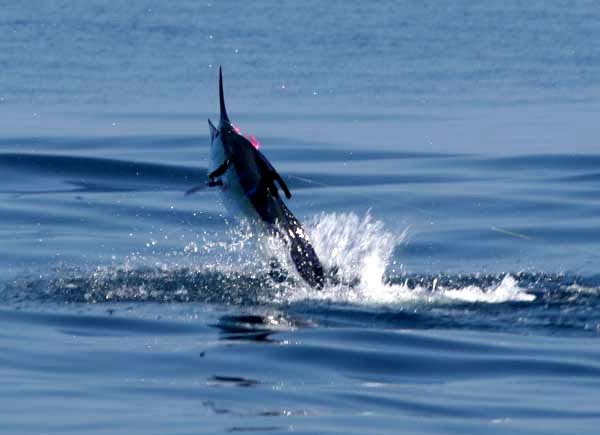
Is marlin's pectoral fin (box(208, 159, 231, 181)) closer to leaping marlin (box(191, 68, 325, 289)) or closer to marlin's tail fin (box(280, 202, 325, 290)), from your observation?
leaping marlin (box(191, 68, 325, 289))

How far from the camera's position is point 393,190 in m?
18.9

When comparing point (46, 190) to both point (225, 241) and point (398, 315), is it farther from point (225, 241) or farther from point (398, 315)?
point (398, 315)

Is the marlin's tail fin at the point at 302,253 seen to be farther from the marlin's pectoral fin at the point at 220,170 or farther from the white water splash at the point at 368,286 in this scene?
the marlin's pectoral fin at the point at 220,170

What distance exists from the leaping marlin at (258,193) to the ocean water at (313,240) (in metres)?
0.16

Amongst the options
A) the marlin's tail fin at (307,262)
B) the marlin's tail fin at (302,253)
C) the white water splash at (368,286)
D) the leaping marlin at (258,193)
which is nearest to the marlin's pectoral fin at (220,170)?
the leaping marlin at (258,193)

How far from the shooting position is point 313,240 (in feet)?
44.8

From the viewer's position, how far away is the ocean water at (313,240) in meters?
9.21

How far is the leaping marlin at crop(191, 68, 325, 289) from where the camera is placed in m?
11.6

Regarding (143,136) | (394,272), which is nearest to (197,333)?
(394,272)

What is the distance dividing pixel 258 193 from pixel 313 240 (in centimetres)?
210

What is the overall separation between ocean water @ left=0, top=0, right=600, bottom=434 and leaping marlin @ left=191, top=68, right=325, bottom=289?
0.16 m

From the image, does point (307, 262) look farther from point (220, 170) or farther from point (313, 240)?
point (313, 240)

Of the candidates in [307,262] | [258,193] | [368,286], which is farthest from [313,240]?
[258,193]

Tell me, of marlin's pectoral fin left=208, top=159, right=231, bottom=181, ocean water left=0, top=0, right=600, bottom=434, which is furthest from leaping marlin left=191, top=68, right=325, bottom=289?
ocean water left=0, top=0, right=600, bottom=434
